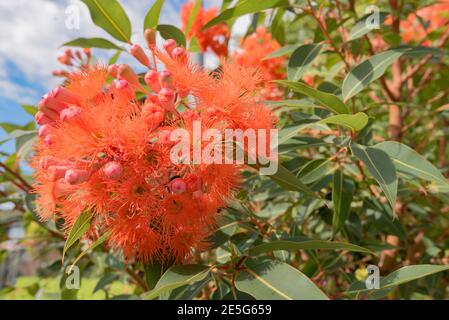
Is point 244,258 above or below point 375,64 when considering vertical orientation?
below

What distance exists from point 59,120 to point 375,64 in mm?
1012

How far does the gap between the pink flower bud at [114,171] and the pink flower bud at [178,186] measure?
124 millimetres

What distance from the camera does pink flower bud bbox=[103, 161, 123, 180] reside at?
0.92m

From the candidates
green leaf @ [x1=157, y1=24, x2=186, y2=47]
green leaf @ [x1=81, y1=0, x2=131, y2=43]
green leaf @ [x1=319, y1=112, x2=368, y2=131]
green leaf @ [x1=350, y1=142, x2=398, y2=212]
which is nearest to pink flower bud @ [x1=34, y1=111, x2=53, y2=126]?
green leaf @ [x1=81, y1=0, x2=131, y2=43]

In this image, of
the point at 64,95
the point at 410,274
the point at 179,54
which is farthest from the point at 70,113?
the point at 410,274

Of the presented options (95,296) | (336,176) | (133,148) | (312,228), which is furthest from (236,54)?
(133,148)

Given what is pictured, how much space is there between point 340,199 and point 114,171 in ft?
2.85

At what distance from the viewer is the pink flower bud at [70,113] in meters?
0.96

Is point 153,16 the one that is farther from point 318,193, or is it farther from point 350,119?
point 318,193

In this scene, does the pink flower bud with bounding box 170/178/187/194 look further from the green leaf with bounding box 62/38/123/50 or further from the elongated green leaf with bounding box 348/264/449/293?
the green leaf with bounding box 62/38/123/50

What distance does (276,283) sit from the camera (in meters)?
0.96

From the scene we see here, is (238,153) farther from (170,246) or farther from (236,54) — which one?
(236,54)

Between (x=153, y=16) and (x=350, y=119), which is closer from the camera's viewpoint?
(x=350, y=119)

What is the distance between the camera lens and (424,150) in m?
2.48
